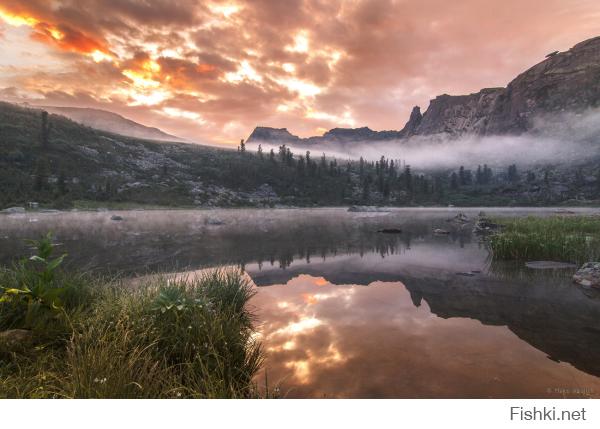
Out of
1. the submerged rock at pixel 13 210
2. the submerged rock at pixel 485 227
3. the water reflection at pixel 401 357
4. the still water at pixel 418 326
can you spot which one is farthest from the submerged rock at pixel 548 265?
the submerged rock at pixel 13 210

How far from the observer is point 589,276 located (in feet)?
42.5

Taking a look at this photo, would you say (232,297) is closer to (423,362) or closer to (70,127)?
(423,362)

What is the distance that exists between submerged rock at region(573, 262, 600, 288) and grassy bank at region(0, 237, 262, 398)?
13146mm

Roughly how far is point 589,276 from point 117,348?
16012mm

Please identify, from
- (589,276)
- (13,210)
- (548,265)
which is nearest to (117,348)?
(589,276)

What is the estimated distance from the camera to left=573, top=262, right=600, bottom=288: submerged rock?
41.3 ft

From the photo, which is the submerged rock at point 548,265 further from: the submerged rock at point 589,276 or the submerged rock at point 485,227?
the submerged rock at point 485,227

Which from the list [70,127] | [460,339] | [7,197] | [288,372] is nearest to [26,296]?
[288,372]

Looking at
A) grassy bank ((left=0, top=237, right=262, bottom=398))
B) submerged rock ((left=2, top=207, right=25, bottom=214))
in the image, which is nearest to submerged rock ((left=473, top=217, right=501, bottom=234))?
grassy bank ((left=0, top=237, right=262, bottom=398))

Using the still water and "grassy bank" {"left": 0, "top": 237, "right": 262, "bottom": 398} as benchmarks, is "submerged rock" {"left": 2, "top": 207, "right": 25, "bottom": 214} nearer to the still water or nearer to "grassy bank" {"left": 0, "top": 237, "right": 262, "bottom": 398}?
the still water

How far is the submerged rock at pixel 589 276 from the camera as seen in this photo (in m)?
12.6

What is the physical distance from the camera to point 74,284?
300 inches

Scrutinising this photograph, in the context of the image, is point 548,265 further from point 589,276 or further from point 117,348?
point 117,348
